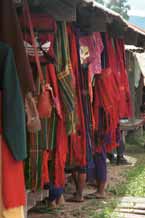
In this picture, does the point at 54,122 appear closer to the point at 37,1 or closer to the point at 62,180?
the point at 62,180

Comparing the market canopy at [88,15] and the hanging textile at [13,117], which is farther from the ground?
the market canopy at [88,15]

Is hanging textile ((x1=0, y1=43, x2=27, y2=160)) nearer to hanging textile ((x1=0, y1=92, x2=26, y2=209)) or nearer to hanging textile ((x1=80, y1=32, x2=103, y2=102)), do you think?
hanging textile ((x1=0, y1=92, x2=26, y2=209))

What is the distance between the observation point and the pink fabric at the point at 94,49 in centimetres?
613

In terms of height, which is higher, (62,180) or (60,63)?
(60,63)

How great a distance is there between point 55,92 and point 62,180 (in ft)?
2.95

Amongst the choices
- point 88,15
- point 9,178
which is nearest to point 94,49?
point 88,15

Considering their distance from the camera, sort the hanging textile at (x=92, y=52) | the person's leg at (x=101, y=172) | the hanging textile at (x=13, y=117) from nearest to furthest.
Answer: the hanging textile at (x=13, y=117)
the hanging textile at (x=92, y=52)
the person's leg at (x=101, y=172)

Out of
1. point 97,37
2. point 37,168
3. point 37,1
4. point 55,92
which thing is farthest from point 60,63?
point 97,37

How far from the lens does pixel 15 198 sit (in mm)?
3287

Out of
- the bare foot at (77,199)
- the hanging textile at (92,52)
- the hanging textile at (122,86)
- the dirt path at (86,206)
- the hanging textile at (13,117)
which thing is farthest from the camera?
the hanging textile at (122,86)

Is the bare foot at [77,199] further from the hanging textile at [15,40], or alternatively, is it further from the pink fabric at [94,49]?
the hanging textile at [15,40]

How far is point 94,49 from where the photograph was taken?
631 centimetres

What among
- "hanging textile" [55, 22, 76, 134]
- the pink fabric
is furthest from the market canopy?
"hanging textile" [55, 22, 76, 134]

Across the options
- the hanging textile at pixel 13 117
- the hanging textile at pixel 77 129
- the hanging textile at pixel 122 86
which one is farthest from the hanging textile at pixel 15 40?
the hanging textile at pixel 122 86
